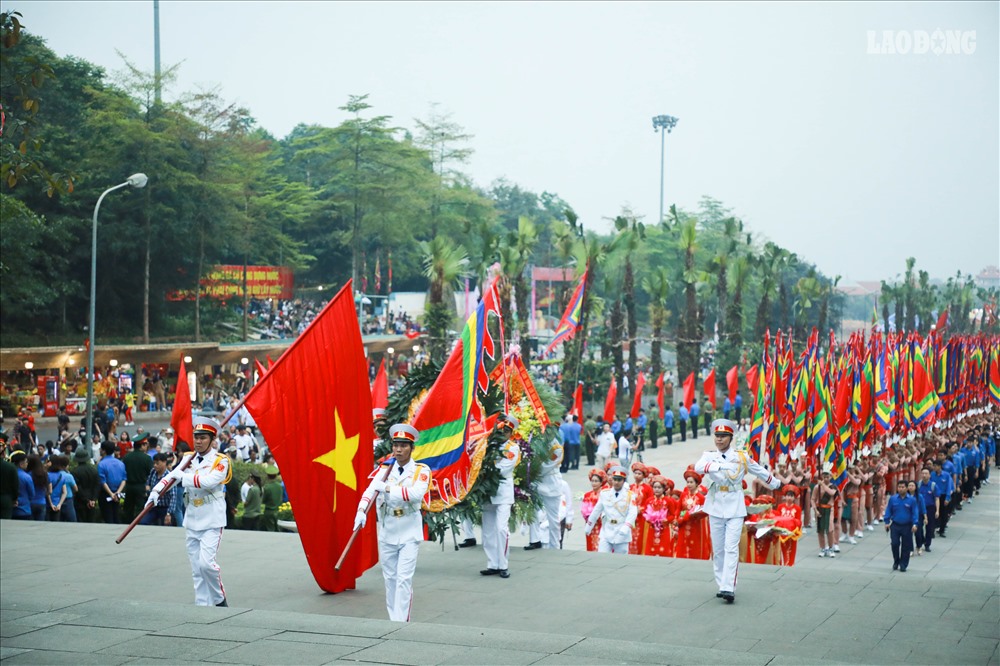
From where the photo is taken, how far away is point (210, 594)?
1038 centimetres

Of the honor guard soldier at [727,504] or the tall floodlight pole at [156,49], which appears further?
the tall floodlight pole at [156,49]

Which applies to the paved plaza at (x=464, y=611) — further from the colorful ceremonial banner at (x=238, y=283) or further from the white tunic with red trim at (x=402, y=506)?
the colorful ceremonial banner at (x=238, y=283)

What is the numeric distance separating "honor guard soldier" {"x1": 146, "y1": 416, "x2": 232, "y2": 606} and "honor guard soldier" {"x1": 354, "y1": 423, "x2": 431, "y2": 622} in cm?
157

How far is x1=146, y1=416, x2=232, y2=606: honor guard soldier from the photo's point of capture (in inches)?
407

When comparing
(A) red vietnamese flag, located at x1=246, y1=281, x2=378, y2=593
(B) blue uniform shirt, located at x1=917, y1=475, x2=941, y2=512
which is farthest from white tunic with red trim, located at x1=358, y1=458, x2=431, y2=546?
(B) blue uniform shirt, located at x1=917, y1=475, x2=941, y2=512

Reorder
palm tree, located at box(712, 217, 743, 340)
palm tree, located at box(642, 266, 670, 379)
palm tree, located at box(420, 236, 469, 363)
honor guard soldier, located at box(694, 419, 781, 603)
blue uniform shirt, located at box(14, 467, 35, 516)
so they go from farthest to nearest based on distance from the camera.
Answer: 1. palm tree, located at box(712, 217, 743, 340)
2. palm tree, located at box(642, 266, 670, 379)
3. palm tree, located at box(420, 236, 469, 363)
4. blue uniform shirt, located at box(14, 467, 35, 516)
5. honor guard soldier, located at box(694, 419, 781, 603)

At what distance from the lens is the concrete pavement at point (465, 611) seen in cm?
741

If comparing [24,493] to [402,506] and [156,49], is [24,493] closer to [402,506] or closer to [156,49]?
[402,506]

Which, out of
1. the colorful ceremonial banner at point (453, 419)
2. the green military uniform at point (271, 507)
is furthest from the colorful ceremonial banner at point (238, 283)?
the colorful ceremonial banner at point (453, 419)

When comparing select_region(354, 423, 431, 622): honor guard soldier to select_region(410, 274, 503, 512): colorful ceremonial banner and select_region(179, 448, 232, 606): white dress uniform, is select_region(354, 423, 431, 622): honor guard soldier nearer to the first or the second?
select_region(410, 274, 503, 512): colorful ceremonial banner

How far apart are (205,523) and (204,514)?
3.1 inches

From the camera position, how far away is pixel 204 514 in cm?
1036

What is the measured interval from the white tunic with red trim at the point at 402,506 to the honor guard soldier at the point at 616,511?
15.9 ft

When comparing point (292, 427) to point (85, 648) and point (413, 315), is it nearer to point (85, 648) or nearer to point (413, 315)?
point (85, 648)
